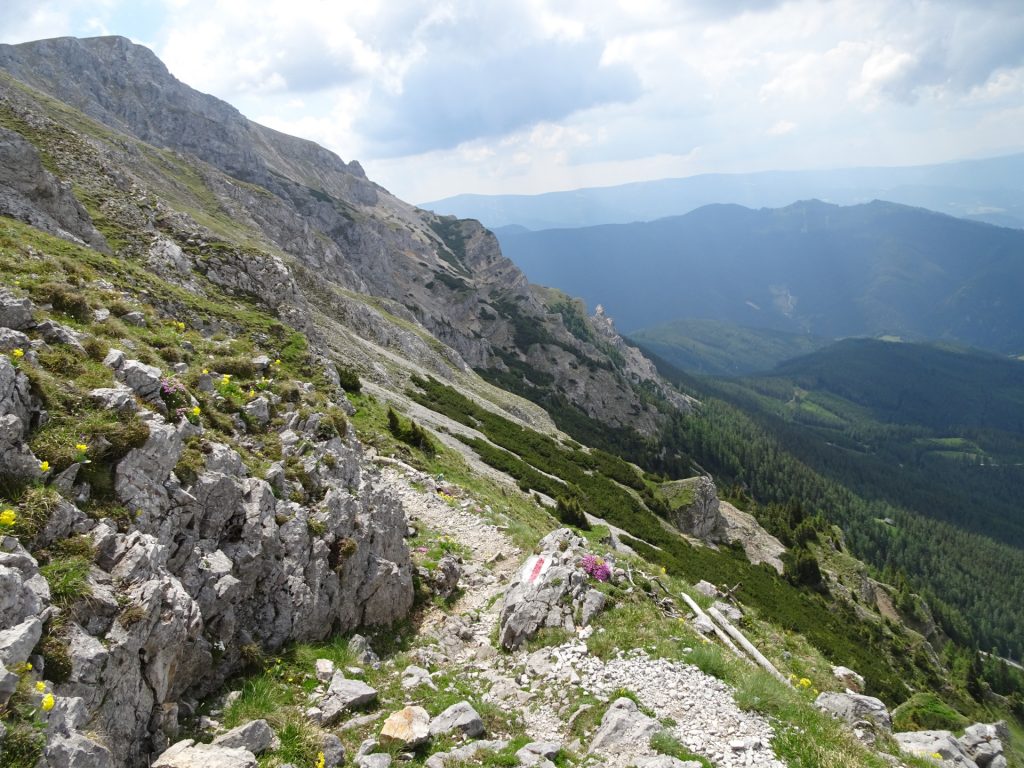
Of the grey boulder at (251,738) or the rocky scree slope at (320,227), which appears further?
the rocky scree slope at (320,227)

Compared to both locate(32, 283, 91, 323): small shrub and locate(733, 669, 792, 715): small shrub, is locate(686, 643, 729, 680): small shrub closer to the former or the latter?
locate(733, 669, 792, 715): small shrub

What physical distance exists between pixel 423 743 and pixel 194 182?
96.5 metres

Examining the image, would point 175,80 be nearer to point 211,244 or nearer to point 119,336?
point 211,244

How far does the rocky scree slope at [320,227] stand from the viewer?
121 meters

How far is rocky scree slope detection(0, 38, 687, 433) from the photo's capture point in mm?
121000

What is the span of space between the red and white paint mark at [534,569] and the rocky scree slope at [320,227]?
96077 millimetres

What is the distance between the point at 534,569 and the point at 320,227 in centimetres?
15439

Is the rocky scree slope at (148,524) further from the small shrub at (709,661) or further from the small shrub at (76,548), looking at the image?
the small shrub at (709,661)

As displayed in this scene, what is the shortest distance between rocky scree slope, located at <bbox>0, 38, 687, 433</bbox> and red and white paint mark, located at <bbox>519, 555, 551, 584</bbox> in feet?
315

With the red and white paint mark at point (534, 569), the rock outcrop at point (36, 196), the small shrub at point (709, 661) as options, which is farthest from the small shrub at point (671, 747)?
the rock outcrop at point (36, 196)

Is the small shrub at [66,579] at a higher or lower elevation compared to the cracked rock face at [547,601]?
higher

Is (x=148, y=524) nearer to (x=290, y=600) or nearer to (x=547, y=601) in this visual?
(x=290, y=600)

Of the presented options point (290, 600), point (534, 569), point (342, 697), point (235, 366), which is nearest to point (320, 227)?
point (235, 366)


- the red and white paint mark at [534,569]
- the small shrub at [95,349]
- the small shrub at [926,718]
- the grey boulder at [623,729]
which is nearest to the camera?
the grey boulder at [623,729]
